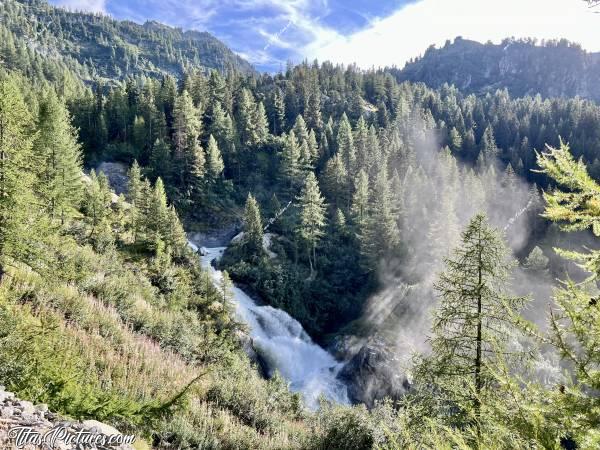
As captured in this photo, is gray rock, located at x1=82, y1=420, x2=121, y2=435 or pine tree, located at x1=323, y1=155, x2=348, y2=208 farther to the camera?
pine tree, located at x1=323, y1=155, x2=348, y2=208

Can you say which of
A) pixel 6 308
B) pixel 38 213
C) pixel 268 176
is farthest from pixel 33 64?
pixel 6 308

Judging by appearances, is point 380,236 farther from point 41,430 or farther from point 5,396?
point 41,430

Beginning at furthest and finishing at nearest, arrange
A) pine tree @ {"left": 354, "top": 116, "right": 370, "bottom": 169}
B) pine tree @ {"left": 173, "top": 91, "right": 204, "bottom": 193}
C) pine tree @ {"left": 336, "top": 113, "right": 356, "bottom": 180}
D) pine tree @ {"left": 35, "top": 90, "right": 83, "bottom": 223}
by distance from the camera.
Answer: pine tree @ {"left": 354, "top": 116, "right": 370, "bottom": 169} < pine tree @ {"left": 336, "top": 113, "right": 356, "bottom": 180} < pine tree @ {"left": 173, "top": 91, "right": 204, "bottom": 193} < pine tree @ {"left": 35, "top": 90, "right": 83, "bottom": 223}

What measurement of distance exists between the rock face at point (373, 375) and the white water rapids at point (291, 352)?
3.31ft

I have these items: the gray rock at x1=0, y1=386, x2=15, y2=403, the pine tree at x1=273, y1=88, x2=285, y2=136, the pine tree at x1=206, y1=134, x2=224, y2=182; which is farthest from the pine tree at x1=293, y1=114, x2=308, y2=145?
the gray rock at x1=0, y1=386, x2=15, y2=403

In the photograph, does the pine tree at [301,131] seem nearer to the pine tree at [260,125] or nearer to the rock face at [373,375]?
the pine tree at [260,125]

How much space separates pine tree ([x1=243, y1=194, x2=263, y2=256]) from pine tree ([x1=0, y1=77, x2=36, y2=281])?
29.5 metres

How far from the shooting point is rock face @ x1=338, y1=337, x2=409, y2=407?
3153 centimetres

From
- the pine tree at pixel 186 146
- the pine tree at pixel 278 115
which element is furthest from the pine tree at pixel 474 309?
the pine tree at pixel 278 115

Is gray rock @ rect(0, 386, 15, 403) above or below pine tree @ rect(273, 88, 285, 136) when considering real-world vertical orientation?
below

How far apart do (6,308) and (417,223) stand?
50.9 meters

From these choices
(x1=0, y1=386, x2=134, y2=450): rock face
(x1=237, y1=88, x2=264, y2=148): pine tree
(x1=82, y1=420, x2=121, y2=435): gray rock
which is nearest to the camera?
(x1=0, y1=386, x2=134, y2=450): rock face

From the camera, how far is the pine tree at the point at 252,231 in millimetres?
44875

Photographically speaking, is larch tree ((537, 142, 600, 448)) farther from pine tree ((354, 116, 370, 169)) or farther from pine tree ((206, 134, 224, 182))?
pine tree ((354, 116, 370, 169))
